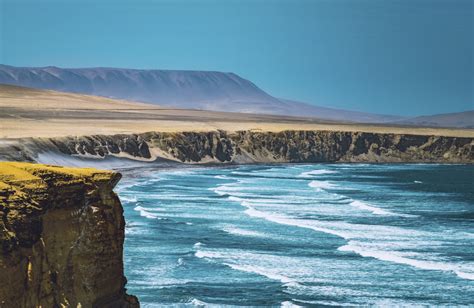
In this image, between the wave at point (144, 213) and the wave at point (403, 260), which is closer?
the wave at point (403, 260)

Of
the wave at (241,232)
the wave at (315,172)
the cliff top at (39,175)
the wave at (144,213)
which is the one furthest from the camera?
the wave at (315,172)

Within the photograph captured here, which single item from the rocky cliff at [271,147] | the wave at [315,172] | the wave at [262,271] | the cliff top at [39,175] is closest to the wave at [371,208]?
the wave at [262,271]

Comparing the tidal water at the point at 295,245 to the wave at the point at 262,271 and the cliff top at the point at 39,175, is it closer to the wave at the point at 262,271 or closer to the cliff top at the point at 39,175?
the wave at the point at 262,271

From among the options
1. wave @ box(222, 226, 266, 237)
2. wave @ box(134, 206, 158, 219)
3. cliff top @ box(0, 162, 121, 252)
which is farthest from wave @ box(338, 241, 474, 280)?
cliff top @ box(0, 162, 121, 252)

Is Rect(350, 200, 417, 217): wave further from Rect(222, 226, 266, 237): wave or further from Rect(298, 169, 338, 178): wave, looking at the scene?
Rect(298, 169, 338, 178): wave

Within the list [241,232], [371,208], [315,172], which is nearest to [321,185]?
[371,208]

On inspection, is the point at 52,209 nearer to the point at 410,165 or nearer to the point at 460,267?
the point at 460,267
